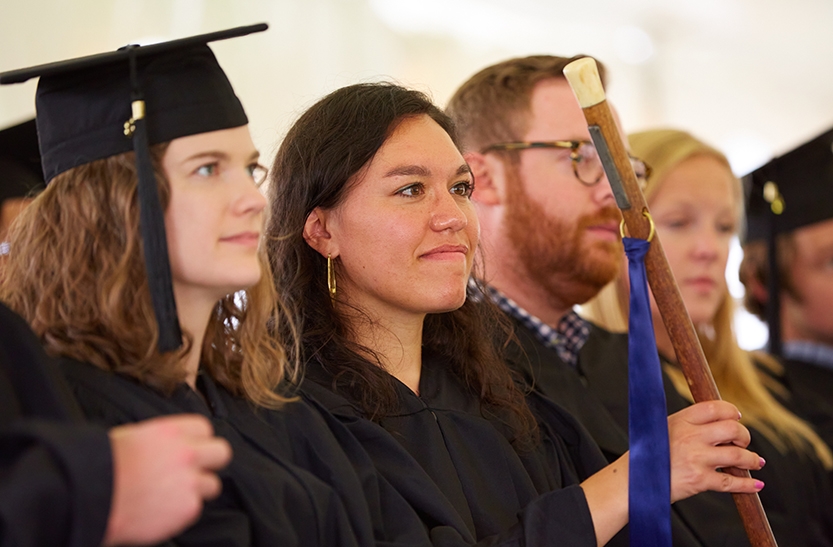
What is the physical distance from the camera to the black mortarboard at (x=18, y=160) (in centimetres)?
239

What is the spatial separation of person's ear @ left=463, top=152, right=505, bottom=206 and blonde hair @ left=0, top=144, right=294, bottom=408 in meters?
1.32

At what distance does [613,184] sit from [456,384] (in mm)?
581

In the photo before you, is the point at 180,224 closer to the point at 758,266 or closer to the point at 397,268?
the point at 397,268

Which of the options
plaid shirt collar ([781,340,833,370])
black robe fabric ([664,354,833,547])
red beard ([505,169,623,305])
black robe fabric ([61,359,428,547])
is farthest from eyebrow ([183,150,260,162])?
plaid shirt collar ([781,340,833,370])

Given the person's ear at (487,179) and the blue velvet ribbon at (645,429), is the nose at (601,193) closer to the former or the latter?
the person's ear at (487,179)

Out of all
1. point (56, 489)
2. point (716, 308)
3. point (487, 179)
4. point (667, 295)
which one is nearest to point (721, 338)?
point (716, 308)

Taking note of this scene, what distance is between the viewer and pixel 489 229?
2621 mm

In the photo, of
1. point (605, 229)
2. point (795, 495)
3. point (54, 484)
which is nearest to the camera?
point (54, 484)

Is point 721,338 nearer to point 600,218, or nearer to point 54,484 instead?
point 600,218

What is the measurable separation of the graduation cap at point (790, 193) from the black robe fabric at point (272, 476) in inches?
93.1

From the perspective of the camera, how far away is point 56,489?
983 millimetres

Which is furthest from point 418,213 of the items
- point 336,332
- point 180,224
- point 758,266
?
point 758,266

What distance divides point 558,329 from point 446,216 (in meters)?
0.88

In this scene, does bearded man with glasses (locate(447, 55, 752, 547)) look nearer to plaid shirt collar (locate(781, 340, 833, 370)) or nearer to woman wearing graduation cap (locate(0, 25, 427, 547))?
woman wearing graduation cap (locate(0, 25, 427, 547))
